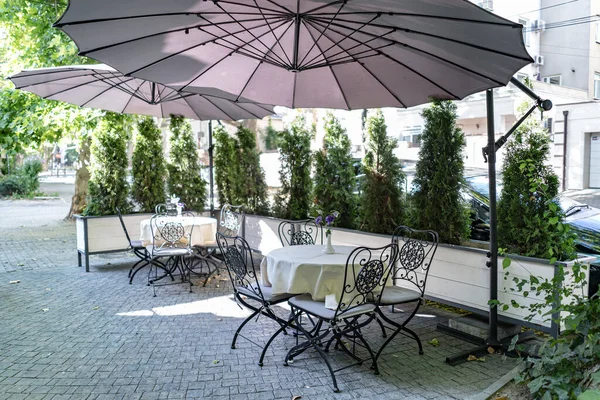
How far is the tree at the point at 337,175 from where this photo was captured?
6.64 meters

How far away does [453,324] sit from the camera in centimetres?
462

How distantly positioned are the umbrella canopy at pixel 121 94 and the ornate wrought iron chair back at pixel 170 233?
5.39ft

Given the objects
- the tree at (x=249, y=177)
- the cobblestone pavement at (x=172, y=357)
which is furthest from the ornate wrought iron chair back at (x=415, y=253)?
the tree at (x=249, y=177)

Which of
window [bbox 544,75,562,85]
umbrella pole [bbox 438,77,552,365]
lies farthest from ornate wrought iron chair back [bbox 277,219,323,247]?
window [bbox 544,75,562,85]

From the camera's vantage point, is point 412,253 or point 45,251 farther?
point 45,251

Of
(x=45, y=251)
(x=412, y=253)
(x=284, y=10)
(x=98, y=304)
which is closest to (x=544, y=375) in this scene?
(x=412, y=253)

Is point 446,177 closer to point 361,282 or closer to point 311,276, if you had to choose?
point 361,282

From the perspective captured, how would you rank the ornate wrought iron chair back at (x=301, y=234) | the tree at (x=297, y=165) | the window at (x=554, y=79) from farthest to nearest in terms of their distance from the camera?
the window at (x=554, y=79), the tree at (x=297, y=165), the ornate wrought iron chair back at (x=301, y=234)

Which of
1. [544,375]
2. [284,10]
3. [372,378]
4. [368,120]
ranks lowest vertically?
[372,378]

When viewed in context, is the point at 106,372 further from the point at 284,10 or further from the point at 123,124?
the point at 123,124

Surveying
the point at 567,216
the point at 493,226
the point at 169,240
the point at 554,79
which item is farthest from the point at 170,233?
the point at 554,79

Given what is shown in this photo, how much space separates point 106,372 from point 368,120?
4.23 m

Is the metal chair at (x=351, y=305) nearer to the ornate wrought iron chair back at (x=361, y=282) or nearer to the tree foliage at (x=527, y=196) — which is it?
the ornate wrought iron chair back at (x=361, y=282)

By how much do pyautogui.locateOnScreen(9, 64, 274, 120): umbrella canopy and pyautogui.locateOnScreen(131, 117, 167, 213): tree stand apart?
100 cm
